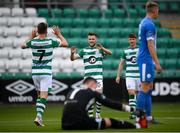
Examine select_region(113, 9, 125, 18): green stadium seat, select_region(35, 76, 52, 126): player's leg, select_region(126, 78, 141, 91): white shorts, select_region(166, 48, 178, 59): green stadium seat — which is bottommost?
select_region(166, 48, 178, 59): green stadium seat

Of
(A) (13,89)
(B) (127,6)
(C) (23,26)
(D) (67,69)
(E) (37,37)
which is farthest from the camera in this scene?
(B) (127,6)

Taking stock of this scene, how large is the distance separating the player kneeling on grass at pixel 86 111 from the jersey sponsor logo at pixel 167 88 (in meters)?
10.8

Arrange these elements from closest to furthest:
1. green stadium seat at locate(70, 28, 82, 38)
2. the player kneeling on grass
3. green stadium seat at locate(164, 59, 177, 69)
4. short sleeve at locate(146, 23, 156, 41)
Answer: the player kneeling on grass
short sleeve at locate(146, 23, 156, 41)
green stadium seat at locate(164, 59, 177, 69)
green stadium seat at locate(70, 28, 82, 38)

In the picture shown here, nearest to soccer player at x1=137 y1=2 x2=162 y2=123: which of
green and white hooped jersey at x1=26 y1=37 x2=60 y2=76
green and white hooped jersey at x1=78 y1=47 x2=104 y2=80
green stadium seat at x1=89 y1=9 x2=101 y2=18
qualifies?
green and white hooped jersey at x1=26 y1=37 x2=60 y2=76

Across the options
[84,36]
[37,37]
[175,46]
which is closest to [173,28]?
[175,46]

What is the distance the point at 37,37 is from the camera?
1509cm

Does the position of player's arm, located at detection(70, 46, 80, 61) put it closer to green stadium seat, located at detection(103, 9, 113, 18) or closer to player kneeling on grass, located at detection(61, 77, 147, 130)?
player kneeling on grass, located at detection(61, 77, 147, 130)

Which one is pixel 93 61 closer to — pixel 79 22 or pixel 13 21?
pixel 79 22

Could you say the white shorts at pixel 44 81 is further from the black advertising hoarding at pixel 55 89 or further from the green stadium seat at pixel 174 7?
the green stadium seat at pixel 174 7

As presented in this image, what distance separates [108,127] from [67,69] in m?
12.0

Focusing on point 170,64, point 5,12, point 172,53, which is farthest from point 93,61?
point 5,12

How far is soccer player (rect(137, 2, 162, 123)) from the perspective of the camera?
13570mm

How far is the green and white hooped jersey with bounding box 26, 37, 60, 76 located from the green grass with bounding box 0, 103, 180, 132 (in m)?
1.17

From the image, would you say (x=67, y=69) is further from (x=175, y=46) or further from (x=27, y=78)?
(x=175, y=46)
